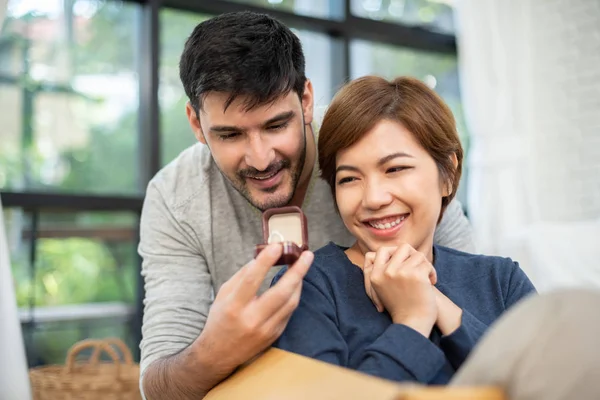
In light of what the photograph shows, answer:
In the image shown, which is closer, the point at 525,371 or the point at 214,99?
the point at 525,371

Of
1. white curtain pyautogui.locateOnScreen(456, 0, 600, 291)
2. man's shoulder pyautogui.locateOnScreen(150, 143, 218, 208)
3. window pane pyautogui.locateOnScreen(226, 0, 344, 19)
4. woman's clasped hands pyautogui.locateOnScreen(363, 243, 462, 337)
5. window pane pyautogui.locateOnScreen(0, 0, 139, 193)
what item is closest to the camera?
woman's clasped hands pyautogui.locateOnScreen(363, 243, 462, 337)

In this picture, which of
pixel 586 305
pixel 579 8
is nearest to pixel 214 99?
pixel 586 305

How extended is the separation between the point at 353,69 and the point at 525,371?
A: 3021mm

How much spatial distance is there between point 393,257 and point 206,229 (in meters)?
0.73

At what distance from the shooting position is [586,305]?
0.88m

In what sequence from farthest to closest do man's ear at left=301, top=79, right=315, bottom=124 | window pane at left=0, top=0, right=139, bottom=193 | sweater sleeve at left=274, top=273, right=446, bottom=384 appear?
window pane at left=0, top=0, right=139, bottom=193
man's ear at left=301, top=79, right=315, bottom=124
sweater sleeve at left=274, top=273, right=446, bottom=384

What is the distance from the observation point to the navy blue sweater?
1.12 metres

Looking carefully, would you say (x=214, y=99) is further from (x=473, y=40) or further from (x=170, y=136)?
(x=473, y=40)

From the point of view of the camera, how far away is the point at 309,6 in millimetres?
3584

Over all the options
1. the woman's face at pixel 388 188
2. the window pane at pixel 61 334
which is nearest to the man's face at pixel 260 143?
the woman's face at pixel 388 188

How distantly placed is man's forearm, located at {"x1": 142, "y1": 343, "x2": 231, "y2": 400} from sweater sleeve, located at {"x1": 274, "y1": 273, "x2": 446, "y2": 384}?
17 centimetres

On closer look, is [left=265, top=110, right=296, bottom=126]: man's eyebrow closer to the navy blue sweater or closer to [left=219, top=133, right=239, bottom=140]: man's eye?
[left=219, top=133, right=239, bottom=140]: man's eye

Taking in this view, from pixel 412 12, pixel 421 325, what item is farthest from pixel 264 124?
pixel 412 12

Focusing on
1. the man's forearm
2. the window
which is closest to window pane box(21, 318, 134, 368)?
the window
